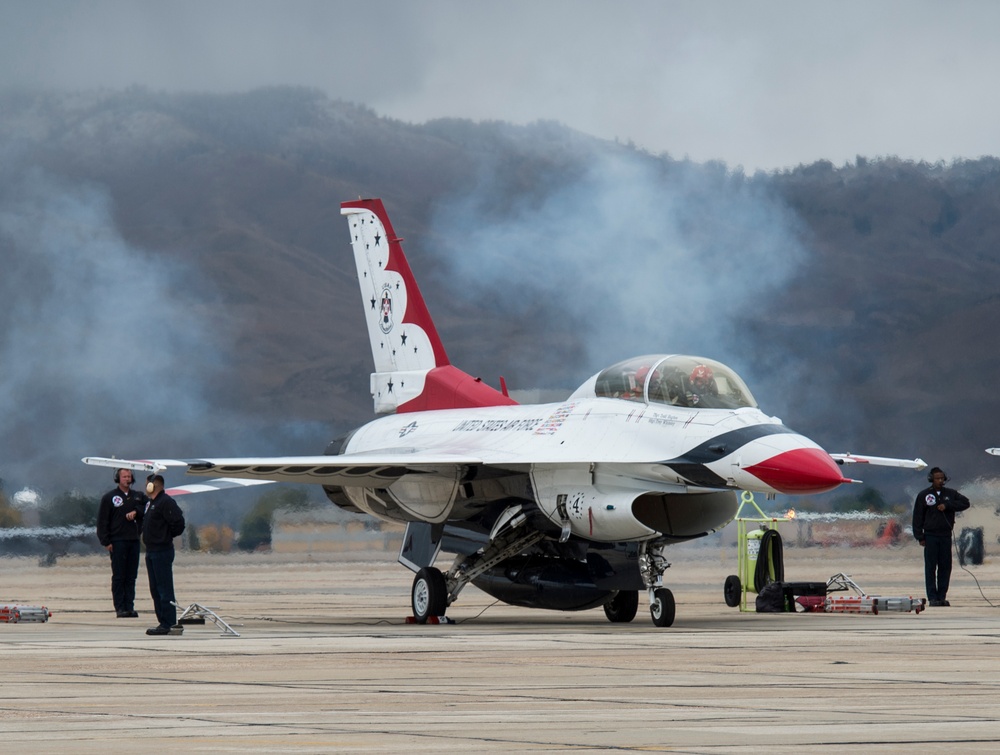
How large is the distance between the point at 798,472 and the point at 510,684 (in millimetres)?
5183

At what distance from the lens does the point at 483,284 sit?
6975 centimetres

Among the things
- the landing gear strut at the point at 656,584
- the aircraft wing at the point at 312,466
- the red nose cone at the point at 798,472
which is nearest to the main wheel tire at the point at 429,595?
the aircraft wing at the point at 312,466

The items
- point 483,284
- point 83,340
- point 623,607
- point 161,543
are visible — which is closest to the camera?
point 161,543

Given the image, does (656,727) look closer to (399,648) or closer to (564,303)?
(399,648)

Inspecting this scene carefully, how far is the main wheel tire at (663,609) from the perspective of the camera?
48.6 feet

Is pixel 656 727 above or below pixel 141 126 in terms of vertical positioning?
below

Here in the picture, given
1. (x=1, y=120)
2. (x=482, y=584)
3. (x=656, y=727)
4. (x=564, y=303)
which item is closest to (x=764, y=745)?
(x=656, y=727)

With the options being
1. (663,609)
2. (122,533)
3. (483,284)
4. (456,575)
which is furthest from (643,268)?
(663,609)

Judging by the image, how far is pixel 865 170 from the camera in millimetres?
Answer: 51500

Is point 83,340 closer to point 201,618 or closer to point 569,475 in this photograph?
point 201,618

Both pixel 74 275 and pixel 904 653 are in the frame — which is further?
pixel 74 275

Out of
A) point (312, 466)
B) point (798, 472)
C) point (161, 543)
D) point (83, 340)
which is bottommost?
point (161, 543)

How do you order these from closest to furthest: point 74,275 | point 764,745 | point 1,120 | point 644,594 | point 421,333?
point 764,745 → point 421,333 → point 644,594 → point 74,275 → point 1,120

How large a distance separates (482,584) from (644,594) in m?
6.48
